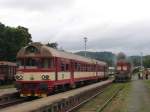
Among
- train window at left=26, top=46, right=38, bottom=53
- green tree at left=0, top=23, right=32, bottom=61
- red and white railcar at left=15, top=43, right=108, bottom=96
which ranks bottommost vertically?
red and white railcar at left=15, top=43, right=108, bottom=96

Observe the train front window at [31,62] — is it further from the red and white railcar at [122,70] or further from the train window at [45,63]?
the red and white railcar at [122,70]

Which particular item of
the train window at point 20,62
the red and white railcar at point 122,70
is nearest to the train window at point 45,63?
the train window at point 20,62

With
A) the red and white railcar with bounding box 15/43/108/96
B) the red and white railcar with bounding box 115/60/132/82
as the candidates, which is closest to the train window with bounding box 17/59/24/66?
the red and white railcar with bounding box 15/43/108/96

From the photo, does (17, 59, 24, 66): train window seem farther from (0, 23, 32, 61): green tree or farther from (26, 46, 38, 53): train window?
(0, 23, 32, 61): green tree

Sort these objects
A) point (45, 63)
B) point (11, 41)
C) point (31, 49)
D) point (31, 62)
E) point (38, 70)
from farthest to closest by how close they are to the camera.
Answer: point (11, 41)
point (31, 49)
point (31, 62)
point (45, 63)
point (38, 70)

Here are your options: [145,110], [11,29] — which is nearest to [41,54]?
[145,110]

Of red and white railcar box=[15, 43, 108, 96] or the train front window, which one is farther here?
the train front window

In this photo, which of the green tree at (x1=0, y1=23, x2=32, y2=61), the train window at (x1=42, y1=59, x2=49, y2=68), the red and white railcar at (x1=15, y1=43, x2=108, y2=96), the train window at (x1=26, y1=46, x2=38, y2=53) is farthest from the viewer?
the green tree at (x1=0, y1=23, x2=32, y2=61)

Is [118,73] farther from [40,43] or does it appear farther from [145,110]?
[145,110]

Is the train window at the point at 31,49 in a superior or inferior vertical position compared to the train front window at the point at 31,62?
superior

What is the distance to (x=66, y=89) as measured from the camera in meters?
A: 33.1

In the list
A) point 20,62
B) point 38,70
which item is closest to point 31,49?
point 20,62

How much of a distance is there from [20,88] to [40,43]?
2.99m

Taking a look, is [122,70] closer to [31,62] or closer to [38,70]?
[31,62]
